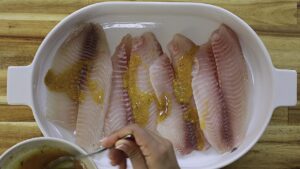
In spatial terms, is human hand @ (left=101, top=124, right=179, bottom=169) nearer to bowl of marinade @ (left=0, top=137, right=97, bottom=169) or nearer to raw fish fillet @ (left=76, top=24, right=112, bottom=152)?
bowl of marinade @ (left=0, top=137, right=97, bottom=169)

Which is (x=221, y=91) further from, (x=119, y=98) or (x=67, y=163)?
(x=67, y=163)

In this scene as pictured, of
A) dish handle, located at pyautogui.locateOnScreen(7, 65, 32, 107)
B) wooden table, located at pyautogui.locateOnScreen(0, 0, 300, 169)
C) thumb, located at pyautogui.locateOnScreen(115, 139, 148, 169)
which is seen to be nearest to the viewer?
thumb, located at pyautogui.locateOnScreen(115, 139, 148, 169)

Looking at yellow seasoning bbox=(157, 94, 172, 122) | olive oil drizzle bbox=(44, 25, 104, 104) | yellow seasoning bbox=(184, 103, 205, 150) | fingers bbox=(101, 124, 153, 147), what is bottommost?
yellow seasoning bbox=(184, 103, 205, 150)

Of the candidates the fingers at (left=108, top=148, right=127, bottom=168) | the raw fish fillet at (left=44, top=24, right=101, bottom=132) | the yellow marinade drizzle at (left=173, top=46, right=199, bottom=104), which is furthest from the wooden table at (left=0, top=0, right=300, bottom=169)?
the fingers at (left=108, top=148, right=127, bottom=168)

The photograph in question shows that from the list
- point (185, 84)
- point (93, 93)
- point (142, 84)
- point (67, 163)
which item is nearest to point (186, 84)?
point (185, 84)

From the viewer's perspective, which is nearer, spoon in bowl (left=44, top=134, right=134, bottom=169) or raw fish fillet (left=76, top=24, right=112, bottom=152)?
spoon in bowl (left=44, top=134, right=134, bottom=169)
